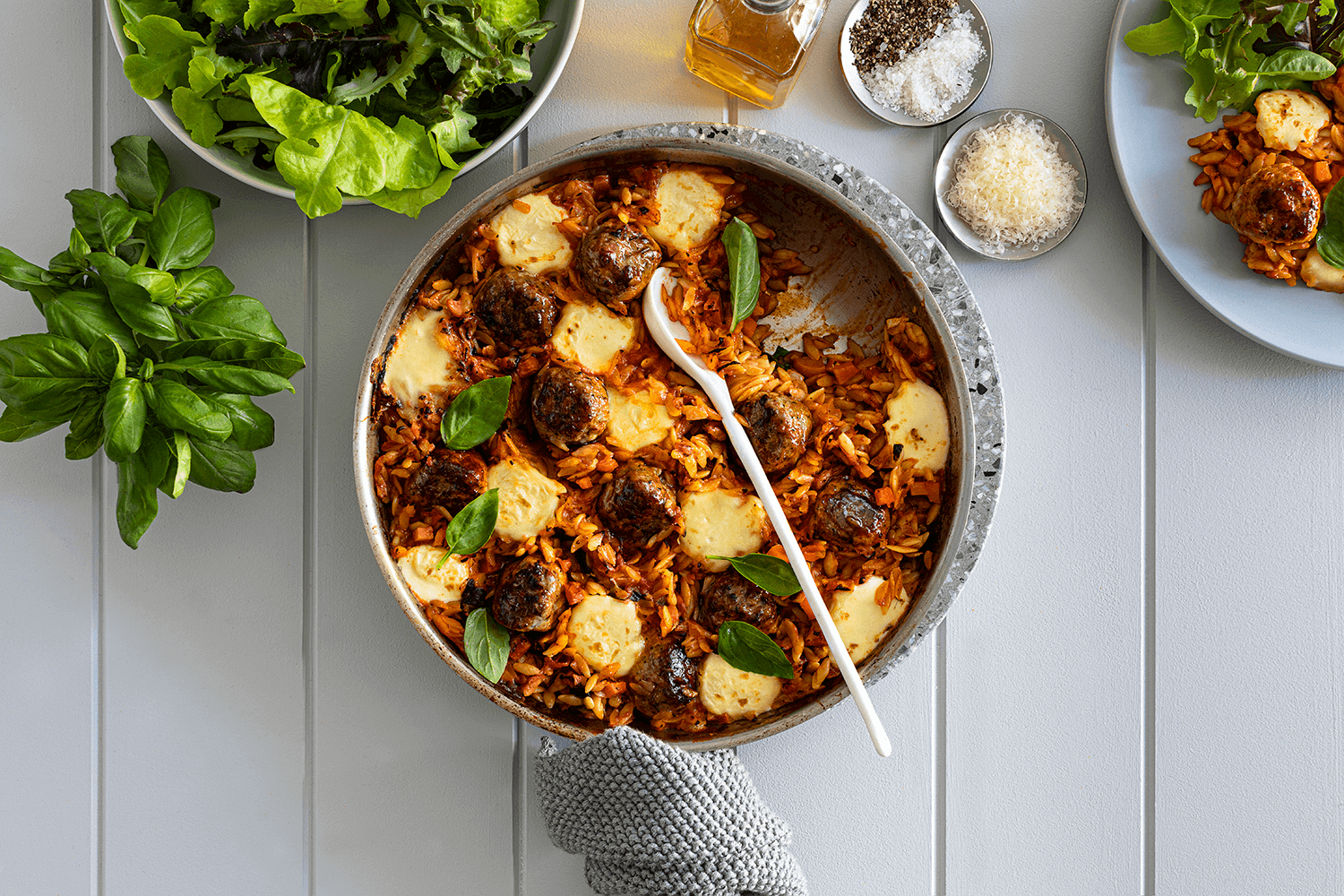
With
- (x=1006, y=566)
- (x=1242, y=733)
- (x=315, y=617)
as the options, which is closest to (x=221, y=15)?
(x=315, y=617)

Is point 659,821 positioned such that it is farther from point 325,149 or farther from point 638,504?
point 325,149

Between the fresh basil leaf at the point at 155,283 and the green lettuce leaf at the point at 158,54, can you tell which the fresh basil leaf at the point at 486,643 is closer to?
the fresh basil leaf at the point at 155,283

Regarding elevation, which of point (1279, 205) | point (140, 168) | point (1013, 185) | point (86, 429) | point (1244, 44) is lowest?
point (86, 429)

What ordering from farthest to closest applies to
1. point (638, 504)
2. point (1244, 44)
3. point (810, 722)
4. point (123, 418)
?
point (810, 722), point (1244, 44), point (638, 504), point (123, 418)

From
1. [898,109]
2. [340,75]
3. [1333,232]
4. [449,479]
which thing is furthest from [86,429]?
[1333,232]

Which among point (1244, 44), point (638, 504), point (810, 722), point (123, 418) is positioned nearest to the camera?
point (123, 418)

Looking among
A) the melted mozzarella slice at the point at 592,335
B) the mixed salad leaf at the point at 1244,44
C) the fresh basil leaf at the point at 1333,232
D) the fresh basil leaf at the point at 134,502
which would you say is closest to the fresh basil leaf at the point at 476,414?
the melted mozzarella slice at the point at 592,335

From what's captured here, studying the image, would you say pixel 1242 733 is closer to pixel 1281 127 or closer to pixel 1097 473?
pixel 1097 473
